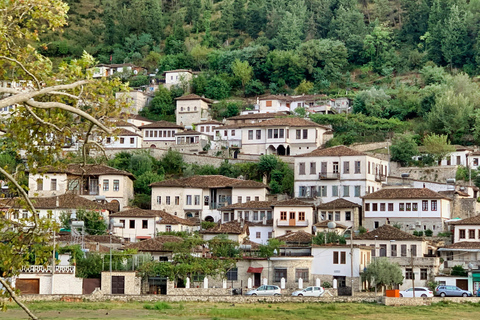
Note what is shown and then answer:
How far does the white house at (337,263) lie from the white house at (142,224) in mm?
15396

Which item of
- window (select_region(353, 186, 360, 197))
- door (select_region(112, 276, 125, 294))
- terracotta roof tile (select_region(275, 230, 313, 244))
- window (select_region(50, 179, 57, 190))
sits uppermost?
window (select_region(50, 179, 57, 190))

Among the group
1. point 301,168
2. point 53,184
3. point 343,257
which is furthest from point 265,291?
point 53,184

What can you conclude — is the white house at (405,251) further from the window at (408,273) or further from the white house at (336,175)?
the white house at (336,175)

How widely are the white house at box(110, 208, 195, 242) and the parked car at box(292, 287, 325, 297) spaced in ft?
64.5

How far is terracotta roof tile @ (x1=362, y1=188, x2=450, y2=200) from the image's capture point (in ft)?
236

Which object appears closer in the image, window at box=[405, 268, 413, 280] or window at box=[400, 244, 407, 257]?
window at box=[405, 268, 413, 280]

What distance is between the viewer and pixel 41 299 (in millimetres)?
52875

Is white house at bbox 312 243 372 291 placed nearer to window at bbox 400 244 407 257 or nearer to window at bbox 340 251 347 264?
window at bbox 340 251 347 264

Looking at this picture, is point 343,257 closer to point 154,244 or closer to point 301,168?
point 154,244

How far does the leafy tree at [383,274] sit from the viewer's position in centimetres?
5975

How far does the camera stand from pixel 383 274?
59.6 metres

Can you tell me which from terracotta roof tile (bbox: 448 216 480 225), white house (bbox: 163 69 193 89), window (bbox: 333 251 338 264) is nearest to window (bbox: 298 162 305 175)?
terracotta roof tile (bbox: 448 216 480 225)

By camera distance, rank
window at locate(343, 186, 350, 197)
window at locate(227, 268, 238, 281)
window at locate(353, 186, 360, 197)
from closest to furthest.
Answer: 1. window at locate(227, 268, 238, 281)
2. window at locate(353, 186, 360, 197)
3. window at locate(343, 186, 350, 197)

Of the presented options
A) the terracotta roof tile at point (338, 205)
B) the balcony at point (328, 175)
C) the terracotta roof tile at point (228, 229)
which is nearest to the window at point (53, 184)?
the terracotta roof tile at point (228, 229)
